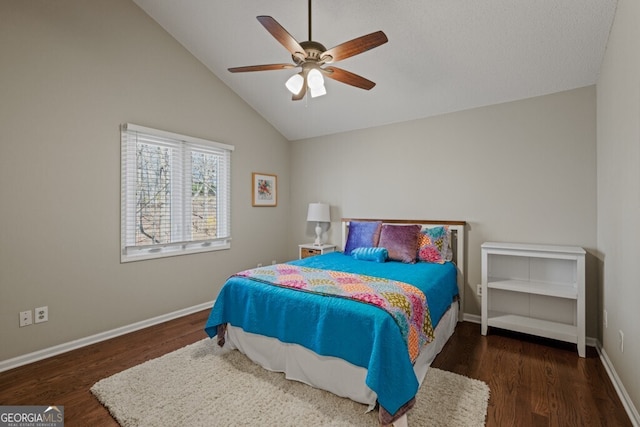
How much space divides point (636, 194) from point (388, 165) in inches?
96.7

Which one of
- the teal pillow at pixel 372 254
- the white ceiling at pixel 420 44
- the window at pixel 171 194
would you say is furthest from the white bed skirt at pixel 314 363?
the white ceiling at pixel 420 44

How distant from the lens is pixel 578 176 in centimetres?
273

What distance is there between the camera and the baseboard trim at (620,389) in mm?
1640

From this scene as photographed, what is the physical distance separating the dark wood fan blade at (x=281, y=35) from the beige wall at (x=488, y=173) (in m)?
2.10

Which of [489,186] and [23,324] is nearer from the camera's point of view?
[23,324]

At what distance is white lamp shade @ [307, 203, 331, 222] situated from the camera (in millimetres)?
4242

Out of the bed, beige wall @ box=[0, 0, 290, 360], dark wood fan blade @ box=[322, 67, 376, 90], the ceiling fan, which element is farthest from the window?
dark wood fan blade @ box=[322, 67, 376, 90]

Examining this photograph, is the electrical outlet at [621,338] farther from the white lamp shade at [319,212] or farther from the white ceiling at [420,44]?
the white lamp shade at [319,212]

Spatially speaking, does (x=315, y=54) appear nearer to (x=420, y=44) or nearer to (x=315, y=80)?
(x=315, y=80)

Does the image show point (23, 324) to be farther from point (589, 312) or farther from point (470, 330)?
point (589, 312)

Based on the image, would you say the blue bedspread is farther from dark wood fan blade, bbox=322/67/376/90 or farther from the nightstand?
dark wood fan blade, bbox=322/67/376/90

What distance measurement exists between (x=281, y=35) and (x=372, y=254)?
87.8 inches

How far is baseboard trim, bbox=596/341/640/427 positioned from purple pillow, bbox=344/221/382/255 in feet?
6.88

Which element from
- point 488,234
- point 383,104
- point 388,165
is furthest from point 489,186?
point 383,104
